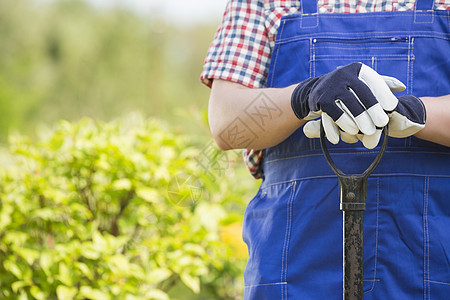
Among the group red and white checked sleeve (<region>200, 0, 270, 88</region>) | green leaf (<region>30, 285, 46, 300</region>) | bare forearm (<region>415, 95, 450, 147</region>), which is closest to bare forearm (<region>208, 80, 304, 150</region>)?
red and white checked sleeve (<region>200, 0, 270, 88</region>)

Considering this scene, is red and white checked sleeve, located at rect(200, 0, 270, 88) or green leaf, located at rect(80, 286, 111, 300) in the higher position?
red and white checked sleeve, located at rect(200, 0, 270, 88)

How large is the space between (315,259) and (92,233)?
1.30m

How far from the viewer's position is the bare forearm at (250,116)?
1103 mm

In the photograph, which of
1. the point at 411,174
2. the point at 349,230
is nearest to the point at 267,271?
the point at 349,230

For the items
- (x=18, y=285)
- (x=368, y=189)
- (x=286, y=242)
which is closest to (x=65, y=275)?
(x=18, y=285)

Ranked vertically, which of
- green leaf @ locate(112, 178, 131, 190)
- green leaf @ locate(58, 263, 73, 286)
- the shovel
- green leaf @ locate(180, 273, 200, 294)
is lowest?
green leaf @ locate(180, 273, 200, 294)

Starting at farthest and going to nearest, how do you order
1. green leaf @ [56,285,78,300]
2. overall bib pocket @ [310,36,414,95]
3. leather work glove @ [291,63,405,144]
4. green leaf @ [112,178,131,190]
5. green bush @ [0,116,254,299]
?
1. green leaf @ [112,178,131,190]
2. green bush @ [0,116,254,299]
3. green leaf @ [56,285,78,300]
4. overall bib pocket @ [310,36,414,95]
5. leather work glove @ [291,63,405,144]

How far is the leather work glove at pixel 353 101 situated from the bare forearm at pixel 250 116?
0.13 m

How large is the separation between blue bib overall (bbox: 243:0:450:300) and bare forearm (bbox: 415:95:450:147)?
5 cm

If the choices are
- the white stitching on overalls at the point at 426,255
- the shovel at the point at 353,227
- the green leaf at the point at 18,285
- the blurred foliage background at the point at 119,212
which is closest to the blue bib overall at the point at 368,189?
the white stitching on overalls at the point at 426,255

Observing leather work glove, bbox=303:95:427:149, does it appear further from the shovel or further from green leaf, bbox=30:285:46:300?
green leaf, bbox=30:285:46:300

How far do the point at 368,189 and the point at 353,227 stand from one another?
0.49ft

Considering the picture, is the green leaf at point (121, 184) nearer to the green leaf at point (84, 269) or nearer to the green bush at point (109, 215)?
the green bush at point (109, 215)

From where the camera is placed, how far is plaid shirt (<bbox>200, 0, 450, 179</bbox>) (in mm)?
1214
